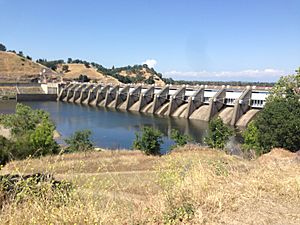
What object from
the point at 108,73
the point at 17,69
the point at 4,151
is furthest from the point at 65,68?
the point at 4,151

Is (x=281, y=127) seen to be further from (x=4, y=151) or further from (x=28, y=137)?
(x=28, y=137)

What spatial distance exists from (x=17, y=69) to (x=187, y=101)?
261 ft

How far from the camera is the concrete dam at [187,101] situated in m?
45.8

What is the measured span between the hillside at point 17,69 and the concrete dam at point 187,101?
39364mm

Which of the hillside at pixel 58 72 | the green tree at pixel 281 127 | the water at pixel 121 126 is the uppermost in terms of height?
the hillside at pixel 58 72

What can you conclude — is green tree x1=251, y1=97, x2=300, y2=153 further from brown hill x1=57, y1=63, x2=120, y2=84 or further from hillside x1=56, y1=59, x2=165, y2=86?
brown hill x1=57, y1=63, x2=120, y2=84

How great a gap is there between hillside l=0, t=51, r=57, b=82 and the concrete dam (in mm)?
39364

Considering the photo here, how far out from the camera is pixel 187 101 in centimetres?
5531

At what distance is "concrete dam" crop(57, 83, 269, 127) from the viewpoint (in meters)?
45.8

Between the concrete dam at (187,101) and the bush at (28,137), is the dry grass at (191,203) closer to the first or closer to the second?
the bush at (28,137)

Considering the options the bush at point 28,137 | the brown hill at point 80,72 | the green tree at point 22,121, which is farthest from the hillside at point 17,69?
the bush at point 28,137

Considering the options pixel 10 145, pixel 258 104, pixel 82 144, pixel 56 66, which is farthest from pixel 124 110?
pixel 56 66

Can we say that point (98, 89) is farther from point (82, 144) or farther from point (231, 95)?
point (82, 144)

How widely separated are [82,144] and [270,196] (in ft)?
70.4
